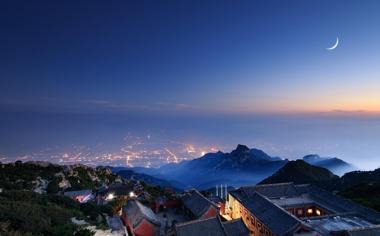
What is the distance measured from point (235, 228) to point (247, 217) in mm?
7616

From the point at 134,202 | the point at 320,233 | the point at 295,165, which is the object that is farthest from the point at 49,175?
the point at 295,165

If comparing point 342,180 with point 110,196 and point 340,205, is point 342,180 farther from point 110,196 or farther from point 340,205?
point 110,196

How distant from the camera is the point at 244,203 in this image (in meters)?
43.1

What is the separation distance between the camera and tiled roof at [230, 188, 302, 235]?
32219 millimetres

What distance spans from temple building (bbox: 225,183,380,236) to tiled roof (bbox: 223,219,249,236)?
2741 mm

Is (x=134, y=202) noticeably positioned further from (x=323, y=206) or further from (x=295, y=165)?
(x=295, y=165)

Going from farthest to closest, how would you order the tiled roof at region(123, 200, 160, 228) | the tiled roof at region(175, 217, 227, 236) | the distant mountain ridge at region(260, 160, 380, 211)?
the distant mountain ridge at region(260, 160, 380, 211) → the tiled roof at region(123, 200, 160, 228) → the tiled roof at region(175, 217, 227, 236)

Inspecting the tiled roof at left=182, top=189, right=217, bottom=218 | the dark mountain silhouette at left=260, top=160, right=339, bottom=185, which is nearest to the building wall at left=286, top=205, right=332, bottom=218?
the tiled roof at left=182, top=189, right=217, bottom=218

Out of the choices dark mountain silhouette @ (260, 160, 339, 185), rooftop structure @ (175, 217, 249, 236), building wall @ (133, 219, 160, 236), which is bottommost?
dark mountain silhouette @ (260, 160, 339, 185)

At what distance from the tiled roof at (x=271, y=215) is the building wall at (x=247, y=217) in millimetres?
672

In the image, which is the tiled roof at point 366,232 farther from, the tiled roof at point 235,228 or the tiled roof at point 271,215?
the tiled roof at point 235,228

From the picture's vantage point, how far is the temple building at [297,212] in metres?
32.3

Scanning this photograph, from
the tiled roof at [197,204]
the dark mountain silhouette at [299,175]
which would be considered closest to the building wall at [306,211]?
the tiled roof at [197,204]

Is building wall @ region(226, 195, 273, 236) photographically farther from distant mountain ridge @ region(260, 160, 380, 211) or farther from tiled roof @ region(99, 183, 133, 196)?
distant mountain ridge @ region(260, 160, 380, 211)
